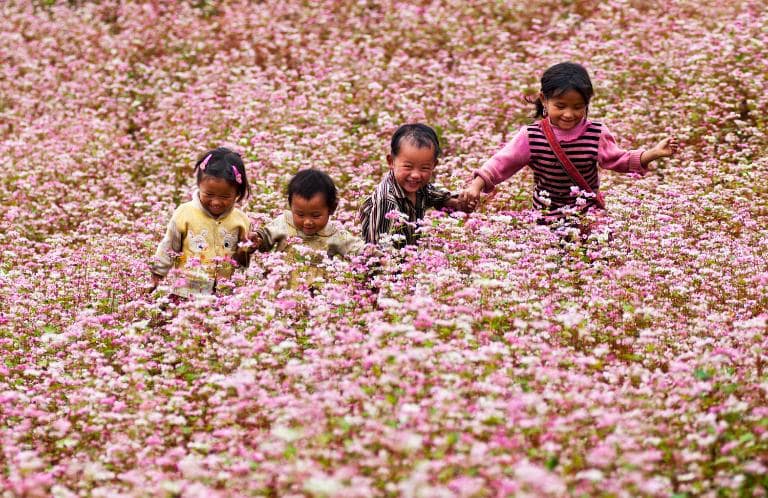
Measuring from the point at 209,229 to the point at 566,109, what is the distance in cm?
308

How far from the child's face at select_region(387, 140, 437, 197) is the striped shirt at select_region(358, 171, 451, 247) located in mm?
137

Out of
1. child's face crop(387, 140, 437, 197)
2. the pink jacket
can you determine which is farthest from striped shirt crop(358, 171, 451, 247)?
the pink jacket

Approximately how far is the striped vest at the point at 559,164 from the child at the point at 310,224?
174cm

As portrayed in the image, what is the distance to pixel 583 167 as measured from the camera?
7578mm

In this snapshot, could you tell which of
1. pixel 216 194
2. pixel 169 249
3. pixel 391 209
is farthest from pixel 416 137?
pixel 169 249

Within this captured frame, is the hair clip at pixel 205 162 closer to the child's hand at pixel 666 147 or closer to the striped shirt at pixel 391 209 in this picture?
the striped shirt at pixel 391 209

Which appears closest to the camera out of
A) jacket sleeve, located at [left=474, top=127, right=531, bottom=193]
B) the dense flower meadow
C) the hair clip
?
the dense flower meadow

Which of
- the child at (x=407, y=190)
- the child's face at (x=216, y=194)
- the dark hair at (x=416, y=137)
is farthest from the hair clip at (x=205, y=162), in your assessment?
the dark hair at (x=416, y=137)

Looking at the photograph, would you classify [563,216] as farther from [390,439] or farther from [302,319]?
[390,439]

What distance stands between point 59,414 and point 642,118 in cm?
765

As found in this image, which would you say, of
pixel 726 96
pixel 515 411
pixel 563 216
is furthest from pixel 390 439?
pixel 726 96

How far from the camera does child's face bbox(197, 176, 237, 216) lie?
272 inches

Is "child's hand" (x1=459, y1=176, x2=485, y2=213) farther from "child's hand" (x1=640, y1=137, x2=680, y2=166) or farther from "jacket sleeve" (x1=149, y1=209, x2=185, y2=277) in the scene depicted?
"jacket sleeve" (x1=149, y1=209, x2=185, y2=277)

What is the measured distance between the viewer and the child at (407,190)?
6848mm
